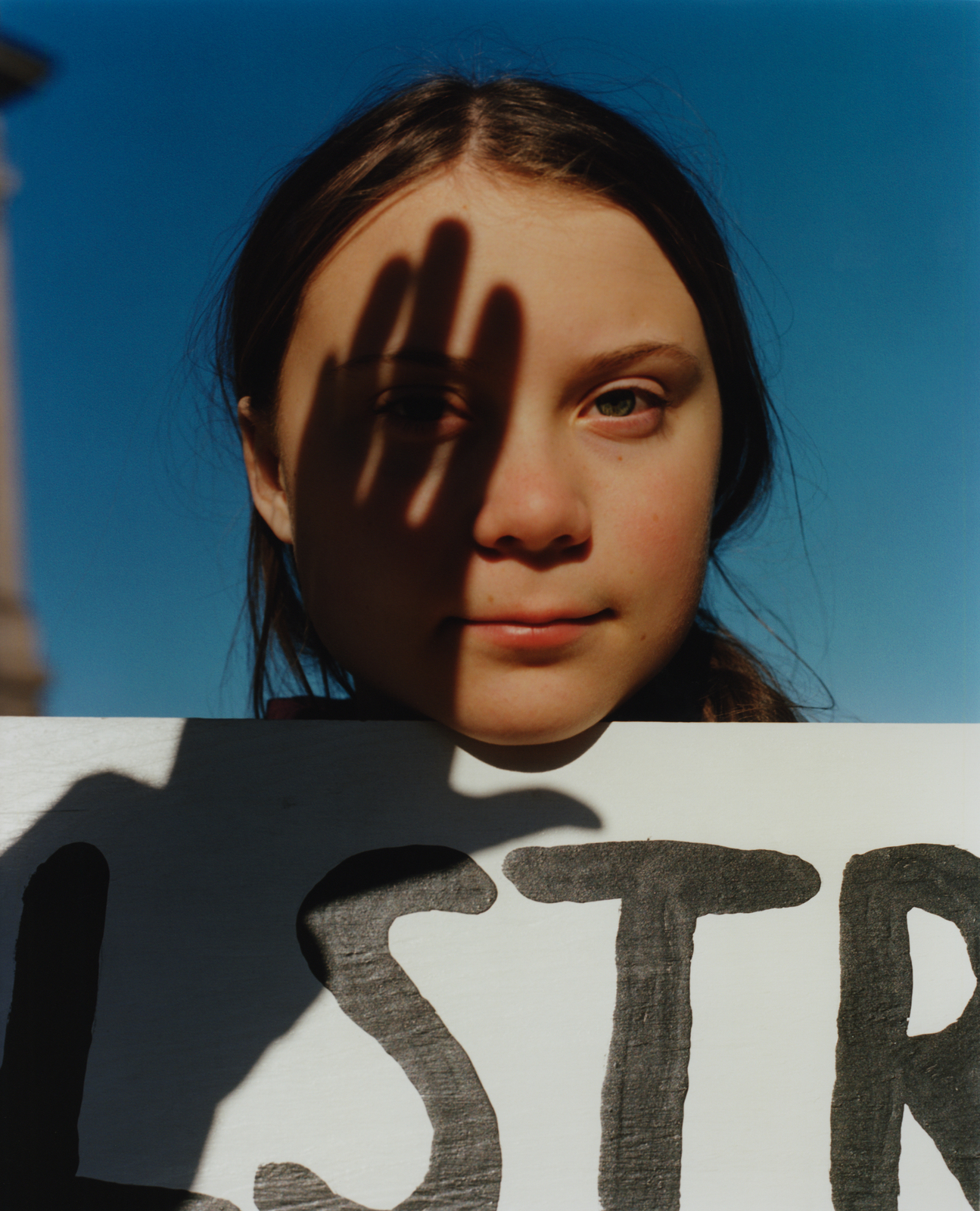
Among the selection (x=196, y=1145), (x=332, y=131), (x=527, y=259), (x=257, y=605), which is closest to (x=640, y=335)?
(x=527, y=259)

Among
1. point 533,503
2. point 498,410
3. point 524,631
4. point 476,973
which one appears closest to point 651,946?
point 476,973

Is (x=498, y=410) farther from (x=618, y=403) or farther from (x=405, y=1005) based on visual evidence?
(x=405, y=1005)

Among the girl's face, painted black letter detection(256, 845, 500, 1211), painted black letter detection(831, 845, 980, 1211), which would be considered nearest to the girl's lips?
the girl's face

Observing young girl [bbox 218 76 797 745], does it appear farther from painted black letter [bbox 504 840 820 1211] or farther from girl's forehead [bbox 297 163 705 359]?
painted black letter [bbox 504 840 820 1211]

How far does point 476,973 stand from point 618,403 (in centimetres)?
60

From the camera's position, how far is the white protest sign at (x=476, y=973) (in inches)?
32.7

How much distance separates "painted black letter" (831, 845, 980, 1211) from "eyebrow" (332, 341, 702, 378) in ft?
1.83

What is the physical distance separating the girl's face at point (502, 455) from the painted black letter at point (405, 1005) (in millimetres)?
148

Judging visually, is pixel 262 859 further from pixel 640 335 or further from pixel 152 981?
pixel 640 335

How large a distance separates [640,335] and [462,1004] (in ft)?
2.29

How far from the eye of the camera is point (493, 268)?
0.91 meters

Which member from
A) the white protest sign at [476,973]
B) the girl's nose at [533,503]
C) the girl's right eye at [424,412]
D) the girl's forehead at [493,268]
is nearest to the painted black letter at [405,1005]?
the white protest sign at [476,973]

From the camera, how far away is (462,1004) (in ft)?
2.79

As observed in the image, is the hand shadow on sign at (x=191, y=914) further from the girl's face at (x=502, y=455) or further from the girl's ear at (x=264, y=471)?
the girl's ear at (x=264, y=471)
